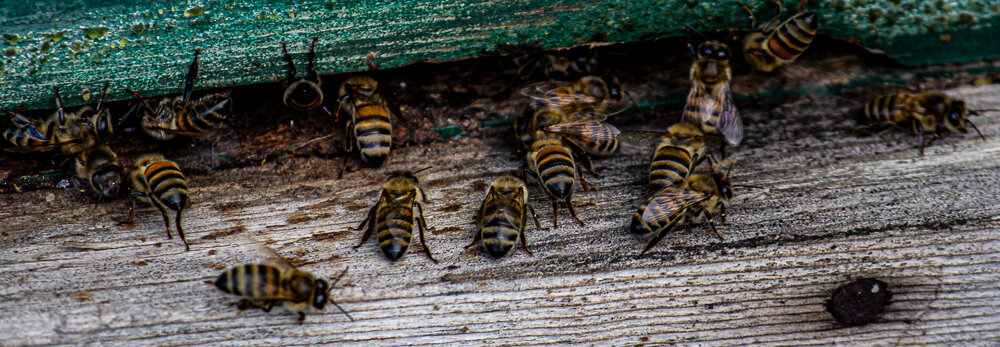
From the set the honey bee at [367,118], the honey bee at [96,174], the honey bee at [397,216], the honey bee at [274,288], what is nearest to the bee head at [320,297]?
the honey bee at [274,288]

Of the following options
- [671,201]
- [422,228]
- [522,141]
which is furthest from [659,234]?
[422,228]

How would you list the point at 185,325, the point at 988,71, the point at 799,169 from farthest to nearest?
the point at 988,71 < the point at 799,169 < the point at 185,325

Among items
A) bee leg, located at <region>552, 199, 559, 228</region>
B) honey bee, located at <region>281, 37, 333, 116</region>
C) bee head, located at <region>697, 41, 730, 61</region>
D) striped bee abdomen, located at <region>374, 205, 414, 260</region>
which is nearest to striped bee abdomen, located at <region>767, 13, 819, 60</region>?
bee head, located at <region>697, 41, 730, 61</region>

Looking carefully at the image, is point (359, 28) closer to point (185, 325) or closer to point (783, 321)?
point (185, 325)

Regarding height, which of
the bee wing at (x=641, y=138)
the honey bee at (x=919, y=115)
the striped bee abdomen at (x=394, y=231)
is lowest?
the honey bee at (x=919, y=115)

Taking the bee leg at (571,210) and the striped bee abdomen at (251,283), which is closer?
the striped bee abdomen at (251,283)

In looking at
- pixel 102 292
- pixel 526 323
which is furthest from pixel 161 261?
pixel 526 323

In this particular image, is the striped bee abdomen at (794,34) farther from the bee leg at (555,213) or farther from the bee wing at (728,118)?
the bee leg at (555,213)
